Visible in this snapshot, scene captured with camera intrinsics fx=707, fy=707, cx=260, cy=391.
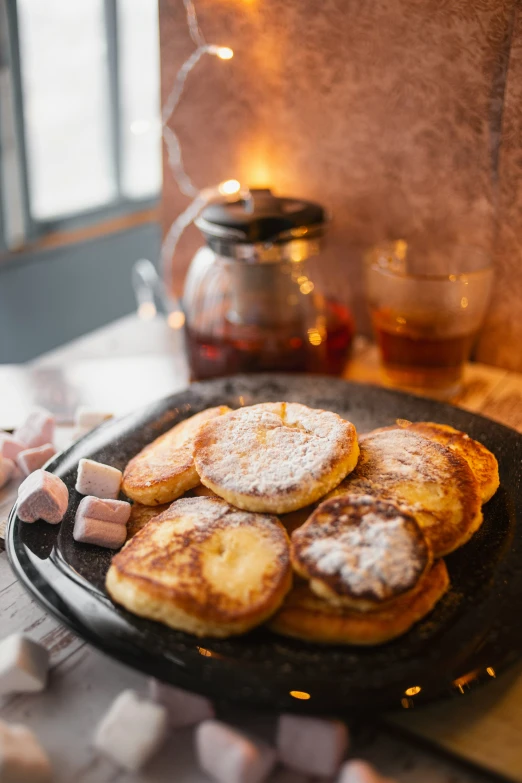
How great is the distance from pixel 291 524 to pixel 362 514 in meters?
0.10

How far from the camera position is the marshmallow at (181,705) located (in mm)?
664

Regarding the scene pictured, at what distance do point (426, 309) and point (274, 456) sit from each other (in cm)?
54

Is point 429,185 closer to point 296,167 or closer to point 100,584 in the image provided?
Result: point 296,167

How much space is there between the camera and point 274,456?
0.83 m

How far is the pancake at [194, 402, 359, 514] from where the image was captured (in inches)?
30.4

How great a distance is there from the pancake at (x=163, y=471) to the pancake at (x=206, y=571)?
0.08 meters

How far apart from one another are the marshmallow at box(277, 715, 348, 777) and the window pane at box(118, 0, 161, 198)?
2.81 meters

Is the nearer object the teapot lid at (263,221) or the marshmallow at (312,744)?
the marshmallow at (312,744)

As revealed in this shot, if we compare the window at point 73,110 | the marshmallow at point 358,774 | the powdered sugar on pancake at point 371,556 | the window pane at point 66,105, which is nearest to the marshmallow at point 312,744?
the marshmallow at point 358,774

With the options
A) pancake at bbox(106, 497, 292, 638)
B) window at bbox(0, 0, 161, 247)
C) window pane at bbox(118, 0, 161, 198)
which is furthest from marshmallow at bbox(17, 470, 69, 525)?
window pane at bbox(118, 0, 161, 198)

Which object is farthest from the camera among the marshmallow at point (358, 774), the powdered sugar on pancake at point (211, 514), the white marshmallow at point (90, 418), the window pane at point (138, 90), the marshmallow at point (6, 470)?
the window pane at point (138, 90)

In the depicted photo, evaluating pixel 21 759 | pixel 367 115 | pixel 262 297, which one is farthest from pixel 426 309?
pixel 21 759

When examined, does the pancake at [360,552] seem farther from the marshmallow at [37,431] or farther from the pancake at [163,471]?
the marshmallow at [37,431]

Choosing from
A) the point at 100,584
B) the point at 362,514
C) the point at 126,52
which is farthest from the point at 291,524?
the point at 126,52
